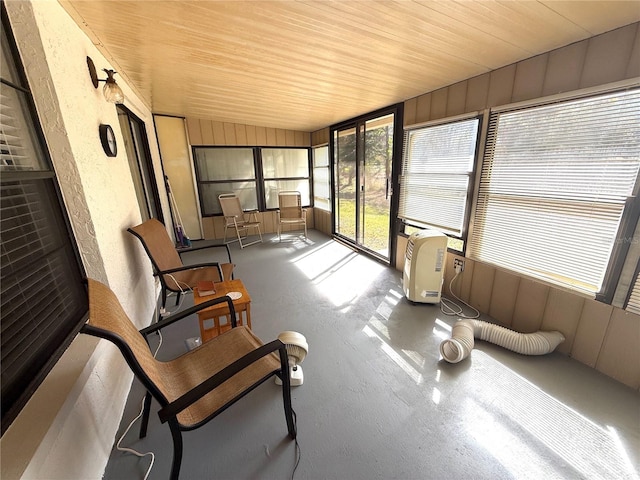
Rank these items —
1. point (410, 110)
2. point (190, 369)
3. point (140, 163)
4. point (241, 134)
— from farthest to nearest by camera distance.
→ point (241, 134) → point (140, 163) → point (410, 110) → point (190, 369)

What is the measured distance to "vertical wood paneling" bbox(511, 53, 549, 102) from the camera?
172 cm

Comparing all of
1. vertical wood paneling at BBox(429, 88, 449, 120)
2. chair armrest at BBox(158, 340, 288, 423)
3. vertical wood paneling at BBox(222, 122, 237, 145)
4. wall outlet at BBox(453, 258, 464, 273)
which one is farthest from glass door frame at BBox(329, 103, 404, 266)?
chair armrest at BBox(158, 340, 288, 423)

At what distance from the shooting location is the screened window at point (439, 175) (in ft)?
7.53

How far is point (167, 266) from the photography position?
2.18 meters

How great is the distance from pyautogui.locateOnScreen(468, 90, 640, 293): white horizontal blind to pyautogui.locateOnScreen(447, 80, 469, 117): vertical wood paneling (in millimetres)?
358

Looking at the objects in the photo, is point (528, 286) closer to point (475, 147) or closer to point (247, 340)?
point (475, 147)

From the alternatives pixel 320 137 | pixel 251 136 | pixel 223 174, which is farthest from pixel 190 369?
pixel 320 137

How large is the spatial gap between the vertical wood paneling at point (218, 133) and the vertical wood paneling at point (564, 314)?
16.7ft

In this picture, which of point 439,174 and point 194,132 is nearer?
point 439,174

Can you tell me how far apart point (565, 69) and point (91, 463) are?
331cm

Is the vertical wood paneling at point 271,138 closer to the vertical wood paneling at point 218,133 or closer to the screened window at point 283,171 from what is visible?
the screened window at point 283,171

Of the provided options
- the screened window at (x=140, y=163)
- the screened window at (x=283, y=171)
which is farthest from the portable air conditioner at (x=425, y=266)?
the screened window at (x=283, y=171)

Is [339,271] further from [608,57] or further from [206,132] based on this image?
[206,132]

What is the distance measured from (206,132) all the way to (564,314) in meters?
5.36
